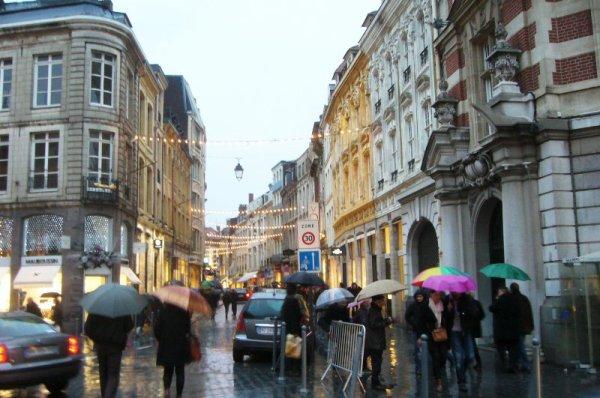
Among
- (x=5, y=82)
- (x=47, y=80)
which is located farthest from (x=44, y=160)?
(x=5, y=82)

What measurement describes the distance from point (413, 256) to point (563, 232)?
10.7 meters

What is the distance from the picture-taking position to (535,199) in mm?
14469

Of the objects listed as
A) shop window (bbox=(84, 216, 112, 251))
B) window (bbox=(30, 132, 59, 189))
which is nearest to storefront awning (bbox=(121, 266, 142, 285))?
shop window (bbox=(84, 216, 112, 251))

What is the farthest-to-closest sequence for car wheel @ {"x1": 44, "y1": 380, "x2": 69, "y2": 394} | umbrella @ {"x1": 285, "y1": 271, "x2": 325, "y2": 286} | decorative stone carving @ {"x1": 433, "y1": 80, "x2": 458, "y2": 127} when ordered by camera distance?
decorative stone carving @ {"x1": 433, "y1": 80, "x2": 458, "y2": 127}
umbrella @ {"x1": 285, "y1": 271, "x2": 325, "y2": 286}
car wheel @ {"x1": 44, "y1": 380, "x2": 69, "y2": 394}

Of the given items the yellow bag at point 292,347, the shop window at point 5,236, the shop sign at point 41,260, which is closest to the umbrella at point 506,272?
the yellow bag at point 292,347

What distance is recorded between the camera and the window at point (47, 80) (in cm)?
3016

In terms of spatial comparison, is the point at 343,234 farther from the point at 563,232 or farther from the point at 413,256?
the point at 563,232

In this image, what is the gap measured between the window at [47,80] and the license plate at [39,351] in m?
21.7

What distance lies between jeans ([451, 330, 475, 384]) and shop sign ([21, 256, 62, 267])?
21.6 m

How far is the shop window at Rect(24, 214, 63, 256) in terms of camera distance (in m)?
29.4

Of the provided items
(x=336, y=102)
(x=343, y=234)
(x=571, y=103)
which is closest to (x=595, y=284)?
(x=571, y=103)

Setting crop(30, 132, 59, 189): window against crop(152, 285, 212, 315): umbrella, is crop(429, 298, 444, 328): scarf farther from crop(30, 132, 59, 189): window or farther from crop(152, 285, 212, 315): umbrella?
crop(30, 132, 59, 189): window

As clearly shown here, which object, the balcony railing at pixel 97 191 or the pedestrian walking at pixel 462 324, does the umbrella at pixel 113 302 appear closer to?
the pedestrian walking at pixel 462 324

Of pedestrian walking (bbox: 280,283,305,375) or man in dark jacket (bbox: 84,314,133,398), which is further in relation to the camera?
A: pedestrian walking (bbox: 280,283,305,375)
